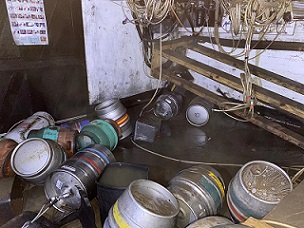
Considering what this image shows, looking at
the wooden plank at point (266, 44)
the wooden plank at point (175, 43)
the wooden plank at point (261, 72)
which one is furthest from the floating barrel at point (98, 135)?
the wooden plank at point (266, 44)

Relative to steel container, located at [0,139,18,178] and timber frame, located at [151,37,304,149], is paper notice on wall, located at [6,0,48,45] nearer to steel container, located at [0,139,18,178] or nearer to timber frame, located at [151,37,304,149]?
steel container, located at [0,139,18,178]

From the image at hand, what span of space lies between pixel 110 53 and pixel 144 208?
2223 millimetres

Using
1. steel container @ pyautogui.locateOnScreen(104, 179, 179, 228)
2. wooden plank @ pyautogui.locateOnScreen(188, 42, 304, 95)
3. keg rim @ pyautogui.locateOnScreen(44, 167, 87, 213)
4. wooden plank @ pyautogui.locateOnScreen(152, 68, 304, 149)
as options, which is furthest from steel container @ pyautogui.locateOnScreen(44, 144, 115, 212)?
wooden plank @ pyautogui.locateOnScreen(188, 42, 304, 95)

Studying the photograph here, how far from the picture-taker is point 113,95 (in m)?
3.24

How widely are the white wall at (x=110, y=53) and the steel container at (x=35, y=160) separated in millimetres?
1246

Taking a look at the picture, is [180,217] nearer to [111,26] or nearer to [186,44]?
[186,44]

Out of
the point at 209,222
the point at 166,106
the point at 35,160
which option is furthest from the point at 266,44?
the point at 35,160

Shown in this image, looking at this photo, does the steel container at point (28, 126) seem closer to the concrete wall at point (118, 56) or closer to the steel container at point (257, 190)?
the concrete wall at point (118, 56)

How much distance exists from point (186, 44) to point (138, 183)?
2053 millimetres

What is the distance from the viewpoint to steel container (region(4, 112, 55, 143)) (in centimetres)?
213

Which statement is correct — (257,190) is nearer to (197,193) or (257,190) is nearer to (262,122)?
(197,193)

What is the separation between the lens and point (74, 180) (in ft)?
5.33

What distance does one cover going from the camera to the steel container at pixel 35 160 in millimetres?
1767

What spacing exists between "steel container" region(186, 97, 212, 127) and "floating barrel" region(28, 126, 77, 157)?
128 cm
